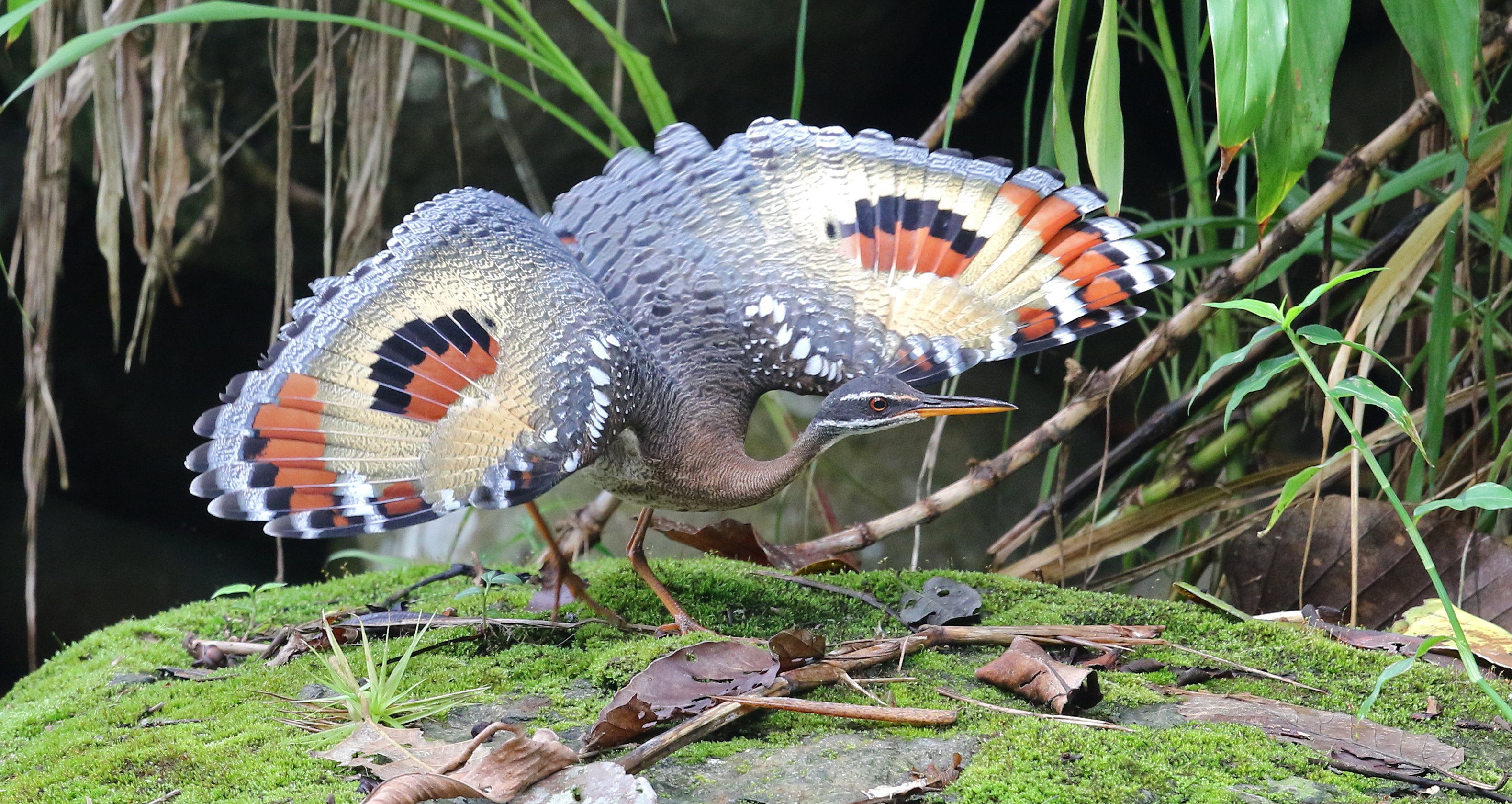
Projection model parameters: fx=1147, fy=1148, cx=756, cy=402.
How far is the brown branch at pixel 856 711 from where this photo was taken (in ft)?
5.23

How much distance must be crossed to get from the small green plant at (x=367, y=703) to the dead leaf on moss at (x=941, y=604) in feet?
2.82

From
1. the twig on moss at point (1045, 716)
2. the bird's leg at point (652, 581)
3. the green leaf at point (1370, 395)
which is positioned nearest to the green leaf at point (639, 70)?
the bird's leg at point (652, 581)

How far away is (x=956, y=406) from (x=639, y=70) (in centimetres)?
120

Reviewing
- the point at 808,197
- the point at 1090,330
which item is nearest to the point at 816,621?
the point at 1090,330

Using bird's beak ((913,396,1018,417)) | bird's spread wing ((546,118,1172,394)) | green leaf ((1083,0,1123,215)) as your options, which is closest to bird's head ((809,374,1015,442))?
bird's beak ((913,396,1018,417))

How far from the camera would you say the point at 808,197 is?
9.40 ft

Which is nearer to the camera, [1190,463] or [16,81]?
[1190,463]

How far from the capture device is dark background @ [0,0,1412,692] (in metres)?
4.56

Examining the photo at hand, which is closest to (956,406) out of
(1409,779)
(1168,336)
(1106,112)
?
(1106,112)

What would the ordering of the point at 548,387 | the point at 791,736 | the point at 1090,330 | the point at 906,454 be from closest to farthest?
the point at 791,736, the point at 548,387, the point at 1090,330, the point at 906,454

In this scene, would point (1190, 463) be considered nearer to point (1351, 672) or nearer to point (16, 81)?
point (1351, 672)

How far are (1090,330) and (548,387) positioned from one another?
123 cm

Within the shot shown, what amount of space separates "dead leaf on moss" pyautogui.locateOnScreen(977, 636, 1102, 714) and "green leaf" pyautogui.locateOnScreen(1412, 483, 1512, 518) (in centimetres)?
52

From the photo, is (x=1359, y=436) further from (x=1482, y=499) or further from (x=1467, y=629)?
(x=1467, y=629)
